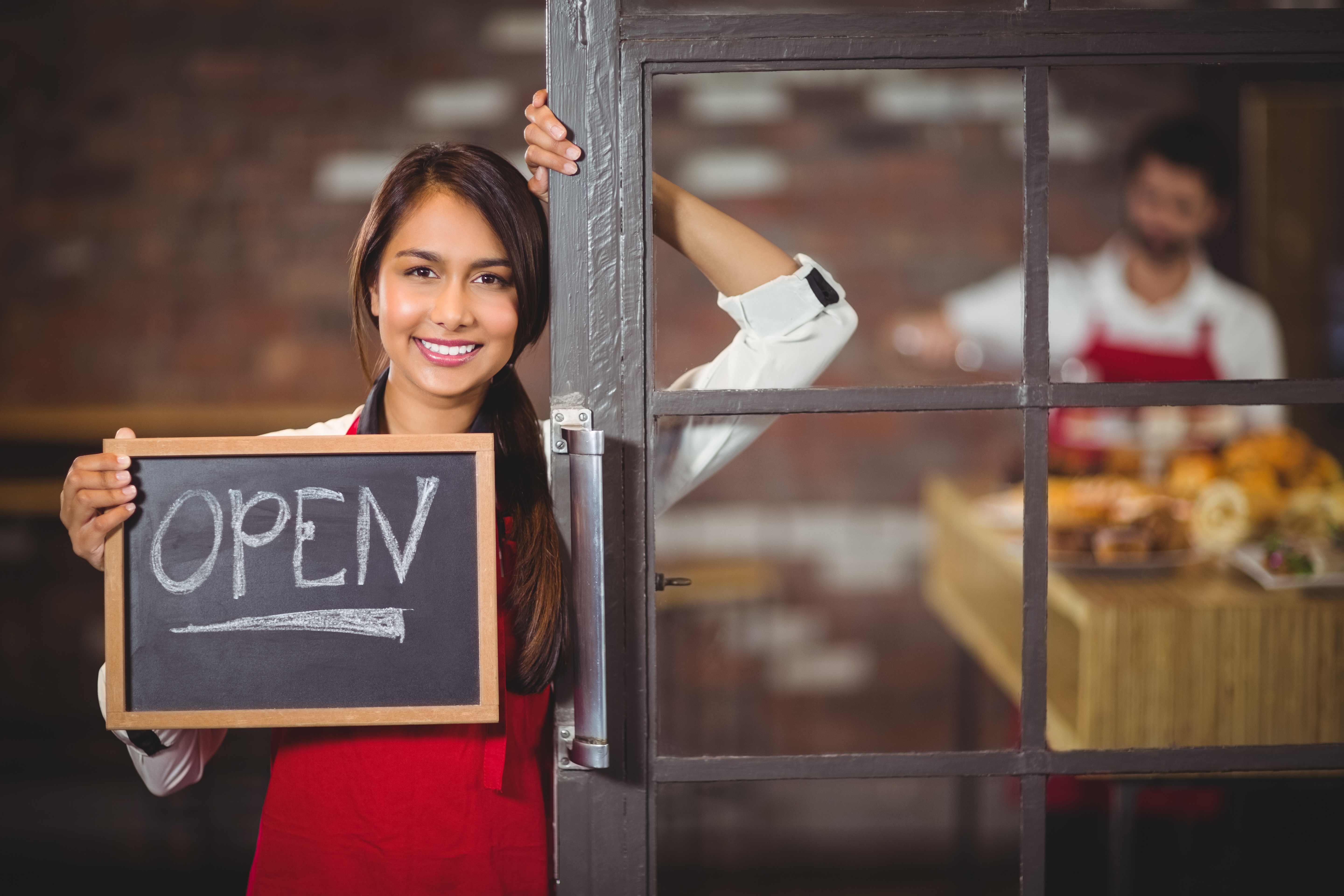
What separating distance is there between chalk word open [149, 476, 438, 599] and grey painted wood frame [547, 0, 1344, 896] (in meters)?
0.14

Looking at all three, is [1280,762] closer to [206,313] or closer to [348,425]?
[348,425]

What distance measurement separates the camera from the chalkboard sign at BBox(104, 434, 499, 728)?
0.94 meters

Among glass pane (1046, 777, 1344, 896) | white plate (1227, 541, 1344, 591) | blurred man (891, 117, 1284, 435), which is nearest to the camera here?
white plate (1227, 541, 1344, 591)

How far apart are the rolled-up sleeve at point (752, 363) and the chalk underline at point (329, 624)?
0.27 m

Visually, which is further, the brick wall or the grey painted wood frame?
the brick wall

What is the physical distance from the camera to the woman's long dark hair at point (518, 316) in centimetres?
100

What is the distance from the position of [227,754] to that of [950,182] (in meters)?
2.68

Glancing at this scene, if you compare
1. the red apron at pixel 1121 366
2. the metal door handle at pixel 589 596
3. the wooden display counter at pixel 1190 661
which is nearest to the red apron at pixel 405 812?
the metal door handle at pixel 589 596

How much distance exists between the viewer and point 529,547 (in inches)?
40.6

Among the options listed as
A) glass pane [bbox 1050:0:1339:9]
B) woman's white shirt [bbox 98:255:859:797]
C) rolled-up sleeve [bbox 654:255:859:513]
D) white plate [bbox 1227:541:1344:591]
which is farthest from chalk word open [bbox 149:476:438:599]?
white plate [bbox 1227:541:1344:591]

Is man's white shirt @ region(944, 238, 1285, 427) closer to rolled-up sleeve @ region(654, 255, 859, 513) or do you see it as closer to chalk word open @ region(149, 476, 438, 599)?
rolled-up sleeve @ region(654, 255, 859, 513)

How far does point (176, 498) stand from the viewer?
938mm

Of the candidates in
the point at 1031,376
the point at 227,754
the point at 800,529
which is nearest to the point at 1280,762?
the point at 1031,376

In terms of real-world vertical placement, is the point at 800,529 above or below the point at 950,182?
below
